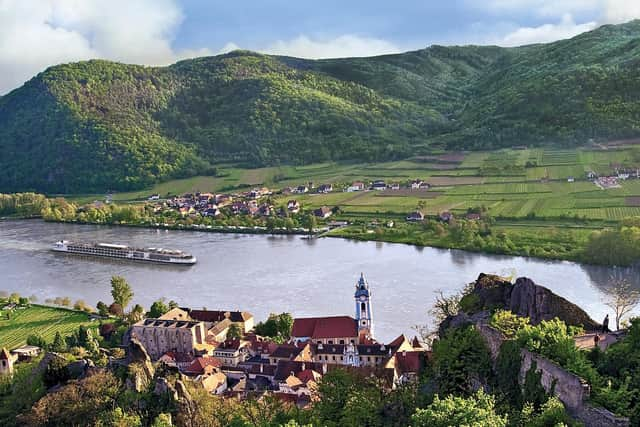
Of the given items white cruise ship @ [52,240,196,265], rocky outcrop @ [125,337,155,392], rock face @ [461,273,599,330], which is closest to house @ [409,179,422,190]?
white cruise ship @ [52,240,196,265]

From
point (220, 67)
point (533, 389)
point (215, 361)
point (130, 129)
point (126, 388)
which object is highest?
point (220, 67)

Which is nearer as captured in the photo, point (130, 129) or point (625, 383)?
point (625, 383)

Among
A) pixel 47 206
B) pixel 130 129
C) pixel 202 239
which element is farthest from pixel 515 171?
pixel 130 129

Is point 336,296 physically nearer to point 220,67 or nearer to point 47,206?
point 47,206

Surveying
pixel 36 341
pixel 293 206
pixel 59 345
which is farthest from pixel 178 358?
pixel 293 206

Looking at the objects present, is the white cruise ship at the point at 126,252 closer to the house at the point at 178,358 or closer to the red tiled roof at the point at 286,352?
the house at the point at 178,358

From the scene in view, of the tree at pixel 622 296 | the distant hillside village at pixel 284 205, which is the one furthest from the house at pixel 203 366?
the distant hillside village at pixel 284 205
